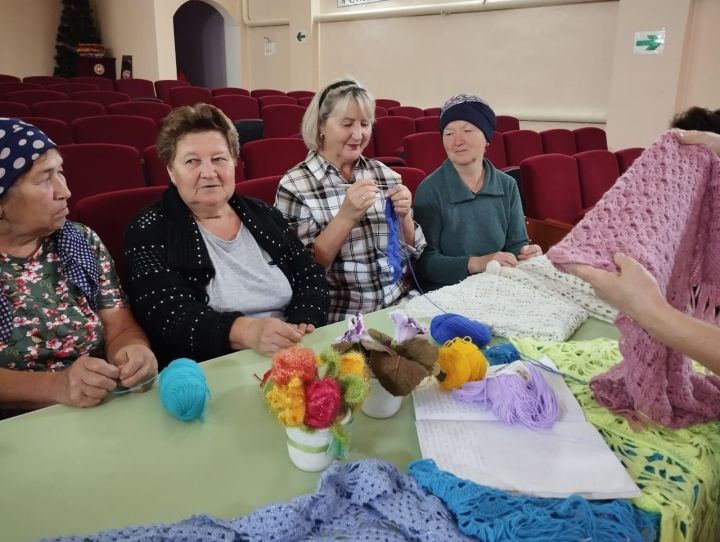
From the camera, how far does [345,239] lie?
80.1 inches

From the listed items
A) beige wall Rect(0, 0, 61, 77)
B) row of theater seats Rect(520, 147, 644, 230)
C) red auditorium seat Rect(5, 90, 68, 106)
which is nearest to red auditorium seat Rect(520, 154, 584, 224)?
row of theater seats Rect(520, 147, 644, 230)

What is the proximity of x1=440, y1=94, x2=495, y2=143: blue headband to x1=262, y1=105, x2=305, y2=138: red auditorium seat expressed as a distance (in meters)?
3.15

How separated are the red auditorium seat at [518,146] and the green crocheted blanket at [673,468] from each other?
3.80m

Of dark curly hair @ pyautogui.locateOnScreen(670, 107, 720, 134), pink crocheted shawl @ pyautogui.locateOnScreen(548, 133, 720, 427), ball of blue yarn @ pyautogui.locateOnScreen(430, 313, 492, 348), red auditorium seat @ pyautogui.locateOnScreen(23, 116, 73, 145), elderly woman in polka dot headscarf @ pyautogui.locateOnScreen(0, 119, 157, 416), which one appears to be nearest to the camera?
pink crocheted shawl @ pyautogui.locateOnScreen(548, 133, 720, 427)

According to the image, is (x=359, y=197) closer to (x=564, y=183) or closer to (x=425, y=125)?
(x=564, y=183)

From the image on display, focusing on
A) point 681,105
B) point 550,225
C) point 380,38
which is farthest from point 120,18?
point 550,225

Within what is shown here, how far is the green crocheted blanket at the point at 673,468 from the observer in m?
0.89

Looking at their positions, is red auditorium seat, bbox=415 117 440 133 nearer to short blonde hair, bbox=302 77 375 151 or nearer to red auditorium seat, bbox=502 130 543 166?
red auditorium seat, bbox=502 130 543 166

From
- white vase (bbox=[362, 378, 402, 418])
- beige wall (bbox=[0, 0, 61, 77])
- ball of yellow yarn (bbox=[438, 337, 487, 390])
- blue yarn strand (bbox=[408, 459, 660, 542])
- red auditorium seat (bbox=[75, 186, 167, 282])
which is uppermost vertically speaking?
beige wall (bbox=[0, 0, 61, 77])

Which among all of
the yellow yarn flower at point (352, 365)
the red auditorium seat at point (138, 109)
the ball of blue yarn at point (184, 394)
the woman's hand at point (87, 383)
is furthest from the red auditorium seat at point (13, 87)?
the yellow yarn flower at point (352, 365)

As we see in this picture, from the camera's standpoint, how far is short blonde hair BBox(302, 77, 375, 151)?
6.98ft

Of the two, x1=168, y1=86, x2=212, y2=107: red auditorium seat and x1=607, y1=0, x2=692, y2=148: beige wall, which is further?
x1=168, y1=86, x2=212, y2=107: red auditorium seat

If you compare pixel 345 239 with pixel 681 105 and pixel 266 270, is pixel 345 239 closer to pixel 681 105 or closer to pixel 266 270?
pixel 266 270

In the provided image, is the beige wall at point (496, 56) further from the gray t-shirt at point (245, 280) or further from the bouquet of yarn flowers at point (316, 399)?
the bouquet of yarn flowers at point (316, 399)
